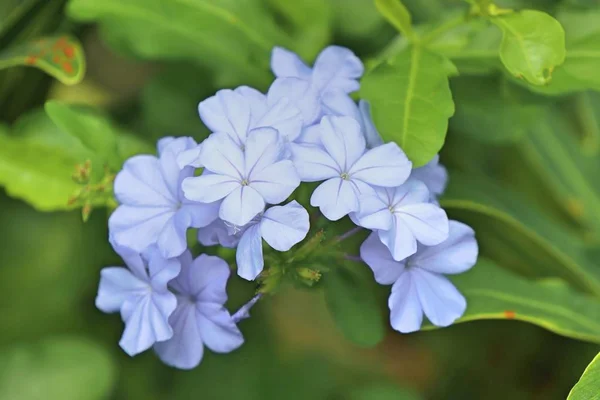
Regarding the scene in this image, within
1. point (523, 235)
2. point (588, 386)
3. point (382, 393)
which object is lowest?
point (382, 393)

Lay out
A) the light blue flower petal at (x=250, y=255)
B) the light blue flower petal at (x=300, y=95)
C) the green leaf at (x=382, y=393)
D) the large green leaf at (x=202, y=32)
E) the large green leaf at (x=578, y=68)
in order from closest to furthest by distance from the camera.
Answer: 1. the light blue flower petal at (x=250, y=255)
2. the light blue flower petal at (x=300, y=95)
3. the large green leaf at (x=578, y=68)
4. the large green leaf at (x=202, y=32)
5. the green leaf at (x=382, y=393)

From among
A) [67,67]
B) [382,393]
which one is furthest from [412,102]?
[382,393]

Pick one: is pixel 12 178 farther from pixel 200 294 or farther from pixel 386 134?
pixel 386 134

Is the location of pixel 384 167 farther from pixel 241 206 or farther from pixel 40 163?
pixel 40 163

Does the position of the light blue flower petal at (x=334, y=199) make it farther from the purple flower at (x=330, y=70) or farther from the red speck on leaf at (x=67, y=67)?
the red speck on leaf at (x=67, y=67)

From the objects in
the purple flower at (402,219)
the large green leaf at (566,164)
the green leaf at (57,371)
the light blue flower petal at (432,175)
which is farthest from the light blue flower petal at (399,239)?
the large green leaf at (566,164)
